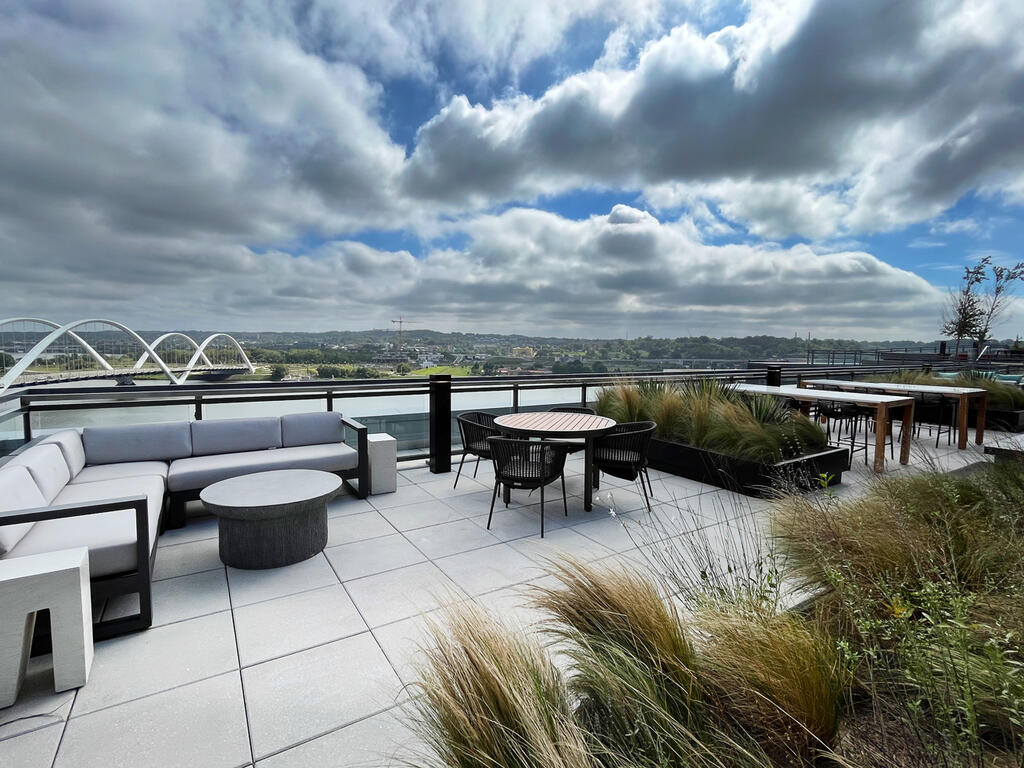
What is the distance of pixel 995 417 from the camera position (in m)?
8.06

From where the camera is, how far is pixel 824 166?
9828mm

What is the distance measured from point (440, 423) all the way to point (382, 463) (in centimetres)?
100

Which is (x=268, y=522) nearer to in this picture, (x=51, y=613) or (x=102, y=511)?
(x=102, y=511)

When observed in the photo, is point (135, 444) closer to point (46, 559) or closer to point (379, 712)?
point (46, 559)

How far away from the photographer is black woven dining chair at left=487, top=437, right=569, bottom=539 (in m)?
3.64

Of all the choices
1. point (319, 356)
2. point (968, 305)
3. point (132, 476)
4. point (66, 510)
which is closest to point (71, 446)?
point (132, 476)

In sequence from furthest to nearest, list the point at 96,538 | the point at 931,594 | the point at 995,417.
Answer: the point at 995,417 < the point at 96,538 < the point at 931,594

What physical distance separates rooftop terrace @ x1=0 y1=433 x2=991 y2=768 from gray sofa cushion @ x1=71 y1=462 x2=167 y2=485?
0.51 metres

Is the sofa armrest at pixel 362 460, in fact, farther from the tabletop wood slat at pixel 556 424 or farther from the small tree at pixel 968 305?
the small tree at pixel 968 305

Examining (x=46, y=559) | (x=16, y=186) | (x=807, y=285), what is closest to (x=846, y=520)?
(x=46, y=559)

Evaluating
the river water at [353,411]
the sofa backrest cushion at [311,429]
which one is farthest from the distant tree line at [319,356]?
the sofa backrest cushion at [311,429]

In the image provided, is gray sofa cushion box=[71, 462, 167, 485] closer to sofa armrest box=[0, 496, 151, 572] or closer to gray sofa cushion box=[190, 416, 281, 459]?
gray sofa cushion box=[190, 416, 281, 459]

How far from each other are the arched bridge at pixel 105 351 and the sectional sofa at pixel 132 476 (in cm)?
1196

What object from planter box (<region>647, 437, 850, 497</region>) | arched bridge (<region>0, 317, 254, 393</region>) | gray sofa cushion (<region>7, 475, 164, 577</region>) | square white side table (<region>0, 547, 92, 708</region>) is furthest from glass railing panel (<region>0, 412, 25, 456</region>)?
arched bridge (<region>0, 317, 254, 393</region>)
